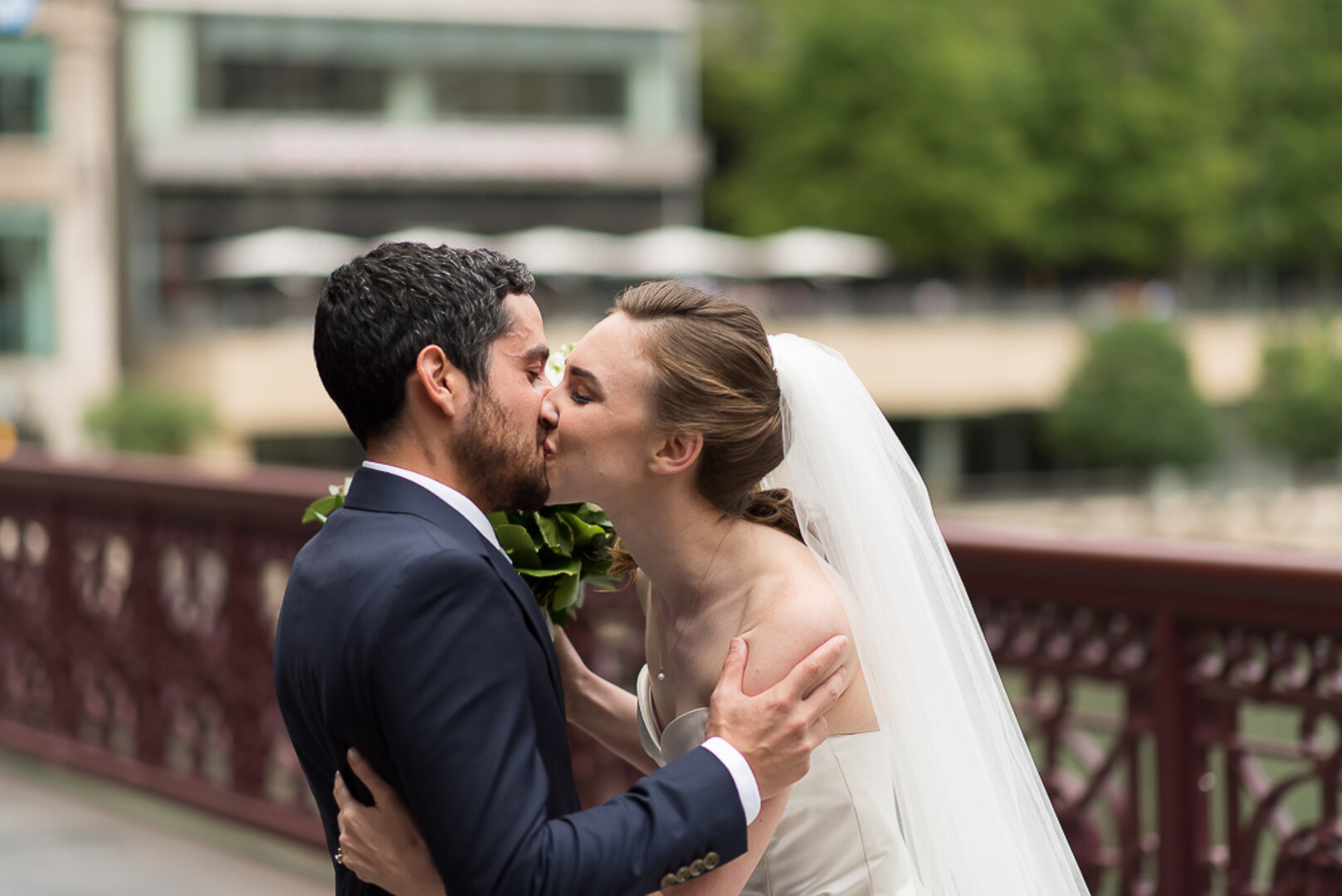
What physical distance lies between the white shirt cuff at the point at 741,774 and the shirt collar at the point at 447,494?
1.23 feet

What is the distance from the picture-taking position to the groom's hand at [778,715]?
200 cm

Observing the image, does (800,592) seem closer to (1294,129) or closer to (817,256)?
(817,256)

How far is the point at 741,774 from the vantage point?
1962 millimetres

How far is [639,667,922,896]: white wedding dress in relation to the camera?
2367 mm

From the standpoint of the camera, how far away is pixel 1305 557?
3.52 m

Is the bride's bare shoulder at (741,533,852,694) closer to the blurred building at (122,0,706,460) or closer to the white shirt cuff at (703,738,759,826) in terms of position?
the white shirt cuff at (703,738,759,826)

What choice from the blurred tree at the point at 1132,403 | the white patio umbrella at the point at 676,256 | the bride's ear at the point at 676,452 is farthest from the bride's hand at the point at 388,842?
the blurred tree at the point at 1132,403

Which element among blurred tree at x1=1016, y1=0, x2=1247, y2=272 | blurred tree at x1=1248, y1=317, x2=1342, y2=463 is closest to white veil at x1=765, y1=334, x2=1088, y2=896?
blurred tree at x1=1248, y1=317, x2=1342, y2=463

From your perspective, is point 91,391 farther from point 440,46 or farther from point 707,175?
point 707,175

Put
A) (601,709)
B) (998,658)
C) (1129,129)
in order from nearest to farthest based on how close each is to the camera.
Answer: (601,709) < (998,658) < (1129,129)

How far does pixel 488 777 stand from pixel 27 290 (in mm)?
38597

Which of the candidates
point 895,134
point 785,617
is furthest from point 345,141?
point 785,617

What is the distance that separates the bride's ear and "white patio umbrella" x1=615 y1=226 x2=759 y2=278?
3768cm

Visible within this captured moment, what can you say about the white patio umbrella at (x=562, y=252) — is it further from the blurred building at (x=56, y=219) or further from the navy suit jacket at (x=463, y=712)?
the navy suit jacket at (x=463, y=712)
